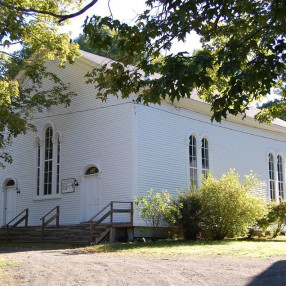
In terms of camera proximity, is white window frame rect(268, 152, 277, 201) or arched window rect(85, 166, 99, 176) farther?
white window frame rect(268, 152, 277, 201)

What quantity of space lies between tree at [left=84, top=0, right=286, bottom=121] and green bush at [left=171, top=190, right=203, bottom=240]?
32.4 feet

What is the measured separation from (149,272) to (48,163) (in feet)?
47.2

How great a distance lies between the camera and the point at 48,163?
24109mm

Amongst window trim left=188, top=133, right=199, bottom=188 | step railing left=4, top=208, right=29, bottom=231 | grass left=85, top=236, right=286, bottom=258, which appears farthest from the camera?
window trim left=188, top=133, right=199, bottom=188

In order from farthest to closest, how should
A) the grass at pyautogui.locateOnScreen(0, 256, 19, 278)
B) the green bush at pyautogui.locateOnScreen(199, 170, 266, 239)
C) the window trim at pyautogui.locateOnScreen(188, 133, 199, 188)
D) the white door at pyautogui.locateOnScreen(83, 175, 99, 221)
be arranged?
the window trim at pyautogui.locateOnScreen(188, 133, 199, 188) → the white door at pyautogui.locateOnScreen(83, 175, 99, 221) → the green bush at pyautogui.locateOnScreen(199, 170, 266, 239) → the grass at pyautogui.locateOnScreen(0, 256, 19, 278)

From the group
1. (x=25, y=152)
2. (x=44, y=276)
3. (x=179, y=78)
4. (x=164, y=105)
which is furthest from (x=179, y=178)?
(x=179, y=78)

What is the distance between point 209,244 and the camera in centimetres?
1805

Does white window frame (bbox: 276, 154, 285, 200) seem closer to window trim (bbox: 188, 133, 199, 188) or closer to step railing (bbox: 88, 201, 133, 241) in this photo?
window trim (bbox: 188, 133, 199, 188)

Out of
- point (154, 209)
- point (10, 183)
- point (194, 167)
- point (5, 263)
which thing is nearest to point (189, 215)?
point (154, 209)

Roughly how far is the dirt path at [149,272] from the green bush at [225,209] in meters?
6.78

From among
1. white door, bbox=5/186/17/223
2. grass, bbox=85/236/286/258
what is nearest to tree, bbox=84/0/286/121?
grass, bbox=85/236/286/258

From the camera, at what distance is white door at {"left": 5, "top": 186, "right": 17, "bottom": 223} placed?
992 inches

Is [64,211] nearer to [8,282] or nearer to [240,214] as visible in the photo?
[240,214]

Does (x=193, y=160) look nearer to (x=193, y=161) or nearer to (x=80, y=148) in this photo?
(x=193, y=161)
